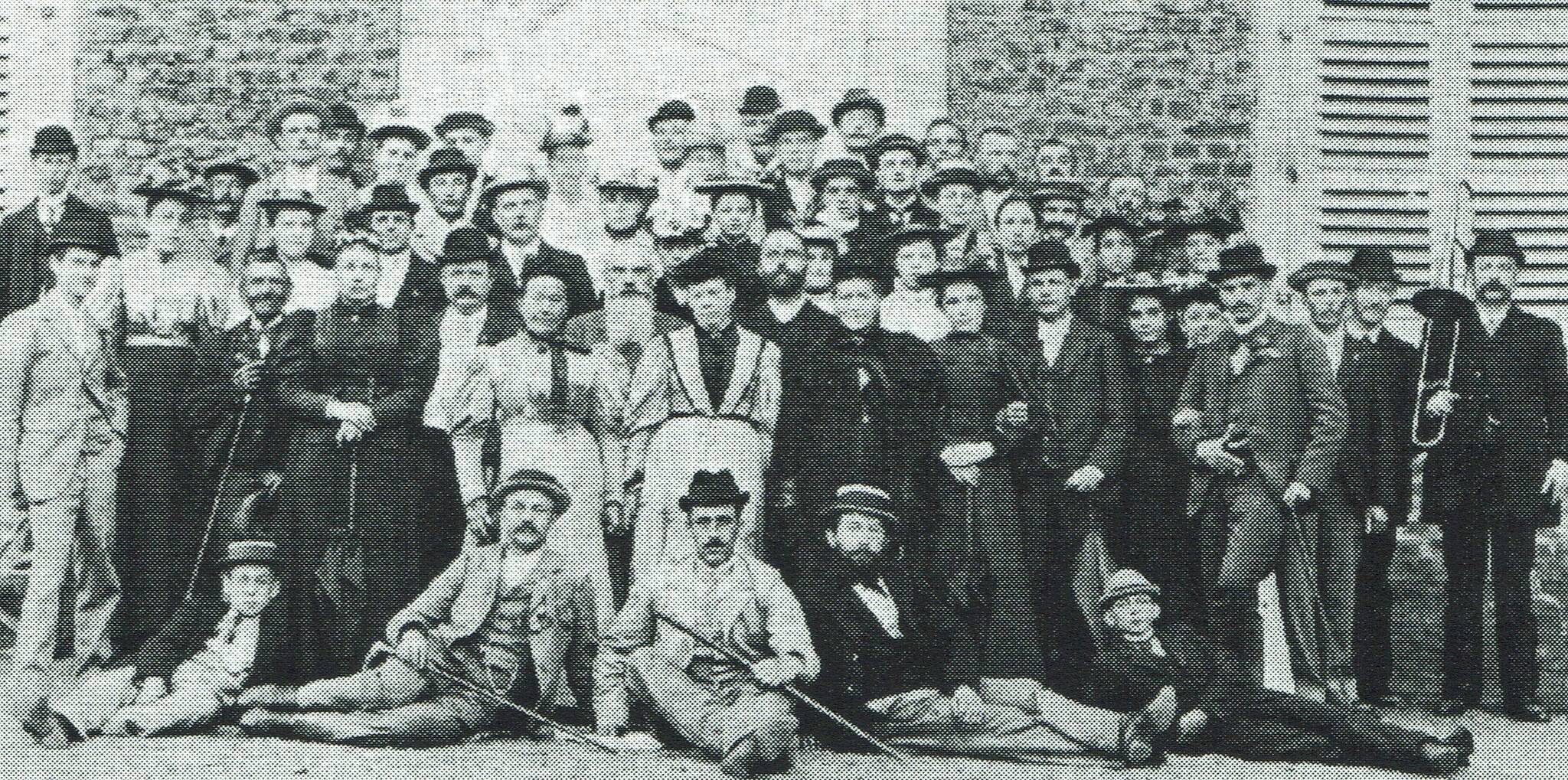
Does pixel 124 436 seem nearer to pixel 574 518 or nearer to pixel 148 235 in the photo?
pixel 148 235

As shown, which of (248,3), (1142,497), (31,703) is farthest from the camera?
(248,3)

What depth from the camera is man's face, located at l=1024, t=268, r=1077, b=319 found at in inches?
256

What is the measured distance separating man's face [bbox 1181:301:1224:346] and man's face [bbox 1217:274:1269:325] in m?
0.06

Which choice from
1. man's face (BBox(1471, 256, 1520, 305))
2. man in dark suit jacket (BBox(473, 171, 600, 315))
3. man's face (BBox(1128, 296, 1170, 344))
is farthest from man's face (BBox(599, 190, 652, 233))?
man's face (BBox(1471, 256, 1520, 305))

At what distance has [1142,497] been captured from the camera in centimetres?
629

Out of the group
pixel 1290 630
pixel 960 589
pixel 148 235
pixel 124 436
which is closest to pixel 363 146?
pixel 148 235

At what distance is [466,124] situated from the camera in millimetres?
6988

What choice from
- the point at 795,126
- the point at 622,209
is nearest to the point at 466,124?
the point at 622,209

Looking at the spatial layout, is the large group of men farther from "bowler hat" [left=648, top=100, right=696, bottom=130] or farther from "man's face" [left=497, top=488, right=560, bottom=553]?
"bowler hat" [left=648, top=100, right=696, bottom=130]

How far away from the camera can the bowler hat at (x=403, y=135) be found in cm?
690

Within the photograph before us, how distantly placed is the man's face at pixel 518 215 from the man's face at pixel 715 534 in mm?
1224

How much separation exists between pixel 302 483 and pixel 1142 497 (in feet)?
8.10

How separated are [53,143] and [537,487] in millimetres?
2166

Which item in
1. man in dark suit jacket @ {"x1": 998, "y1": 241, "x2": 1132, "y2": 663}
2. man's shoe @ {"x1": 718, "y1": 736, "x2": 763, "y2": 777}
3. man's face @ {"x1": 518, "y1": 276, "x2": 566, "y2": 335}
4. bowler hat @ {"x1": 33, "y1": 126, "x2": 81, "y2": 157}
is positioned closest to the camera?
man's shoe @ {"x1": 718, "y1": 736, "x2": 763, "y2": 777}
